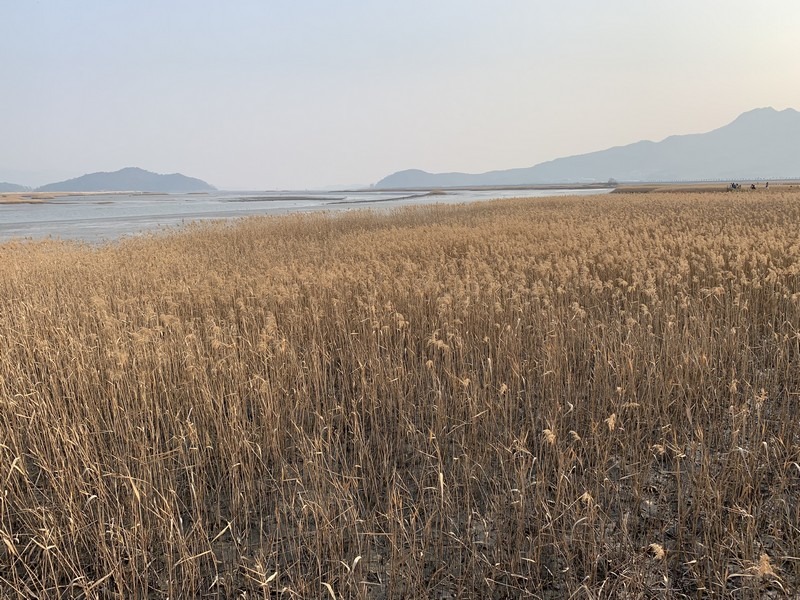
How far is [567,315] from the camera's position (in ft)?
20.7

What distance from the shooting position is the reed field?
270cm

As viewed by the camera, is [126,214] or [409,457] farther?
[126,214]

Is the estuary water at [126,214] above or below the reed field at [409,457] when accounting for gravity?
above

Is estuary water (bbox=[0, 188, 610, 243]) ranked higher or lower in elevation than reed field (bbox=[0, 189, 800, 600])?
higher

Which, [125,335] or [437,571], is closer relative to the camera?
[437,571]

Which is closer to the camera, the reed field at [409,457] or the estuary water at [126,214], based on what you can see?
the reed field at [409,457]

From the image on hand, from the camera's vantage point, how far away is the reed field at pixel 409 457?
8.86 feet

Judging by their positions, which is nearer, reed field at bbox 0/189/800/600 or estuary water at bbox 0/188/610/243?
reed field at bbox 0/189/800/600

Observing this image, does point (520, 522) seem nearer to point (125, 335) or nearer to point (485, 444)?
point (485, 444)

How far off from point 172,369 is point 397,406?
2.47 m

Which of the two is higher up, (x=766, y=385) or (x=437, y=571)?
(x=766, y=385)

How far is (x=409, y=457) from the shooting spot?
405cm

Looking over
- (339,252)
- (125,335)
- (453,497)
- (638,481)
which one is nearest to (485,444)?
(453,497)

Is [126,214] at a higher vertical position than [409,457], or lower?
higher
